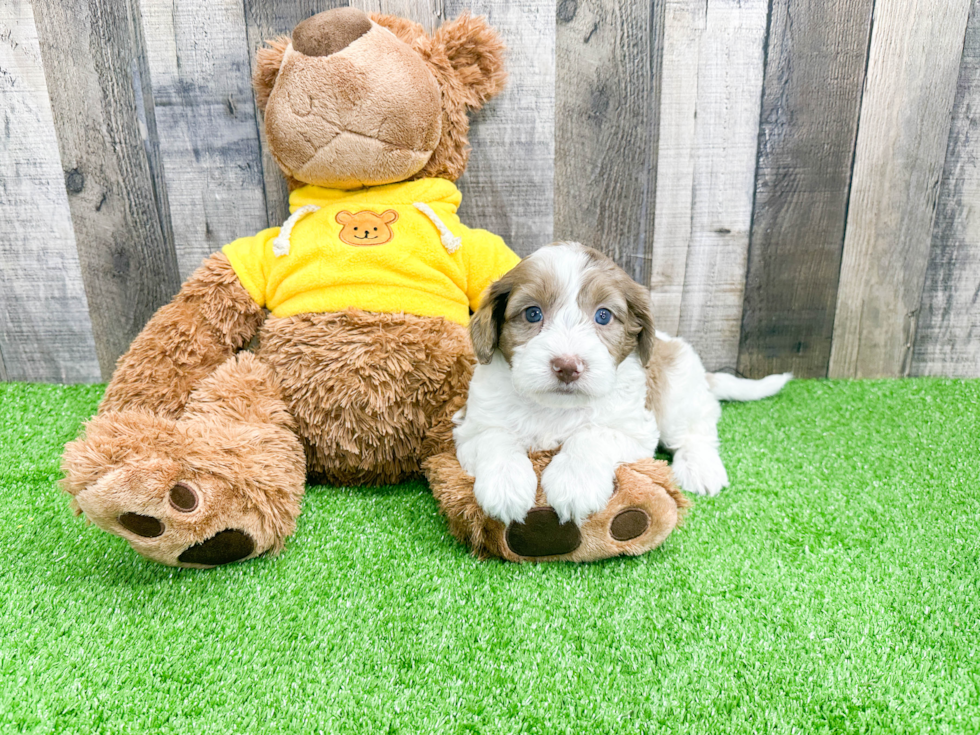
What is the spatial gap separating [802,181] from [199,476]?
2216 millimetres

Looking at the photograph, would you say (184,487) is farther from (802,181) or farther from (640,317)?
(802,181)

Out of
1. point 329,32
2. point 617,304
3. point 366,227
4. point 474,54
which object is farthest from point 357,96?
point 617,304

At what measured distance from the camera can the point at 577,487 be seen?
1410mm

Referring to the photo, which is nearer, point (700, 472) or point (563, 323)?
point (563, 323)

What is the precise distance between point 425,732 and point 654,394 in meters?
1.17

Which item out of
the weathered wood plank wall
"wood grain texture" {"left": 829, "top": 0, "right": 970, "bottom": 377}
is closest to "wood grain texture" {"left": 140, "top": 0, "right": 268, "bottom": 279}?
the weathered wood plank wall

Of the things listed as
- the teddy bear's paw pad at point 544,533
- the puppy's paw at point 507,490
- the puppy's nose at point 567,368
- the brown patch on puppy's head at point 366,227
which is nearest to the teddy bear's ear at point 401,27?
the brown patch on puppy's head at point 366,227

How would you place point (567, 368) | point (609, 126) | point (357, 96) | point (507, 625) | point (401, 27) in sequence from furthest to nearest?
point (609, 126) → point (401, 27) → point (357, 96) → point (567, 368) → point (507, 625)

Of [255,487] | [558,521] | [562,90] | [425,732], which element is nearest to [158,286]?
[255,487]

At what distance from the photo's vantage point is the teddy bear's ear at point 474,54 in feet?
6.39

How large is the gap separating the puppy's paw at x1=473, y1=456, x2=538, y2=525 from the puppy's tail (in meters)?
1.16

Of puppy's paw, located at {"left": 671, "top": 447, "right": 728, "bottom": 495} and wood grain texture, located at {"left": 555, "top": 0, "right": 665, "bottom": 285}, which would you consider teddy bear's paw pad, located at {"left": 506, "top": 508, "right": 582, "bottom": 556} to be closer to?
puppy's paw, located at {"left": 671, "top": 447, "right": 728, "bottom": 495}

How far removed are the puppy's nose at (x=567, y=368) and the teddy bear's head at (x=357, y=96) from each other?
0.83 meters

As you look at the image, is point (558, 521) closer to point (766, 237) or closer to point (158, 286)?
point (766, 237)
